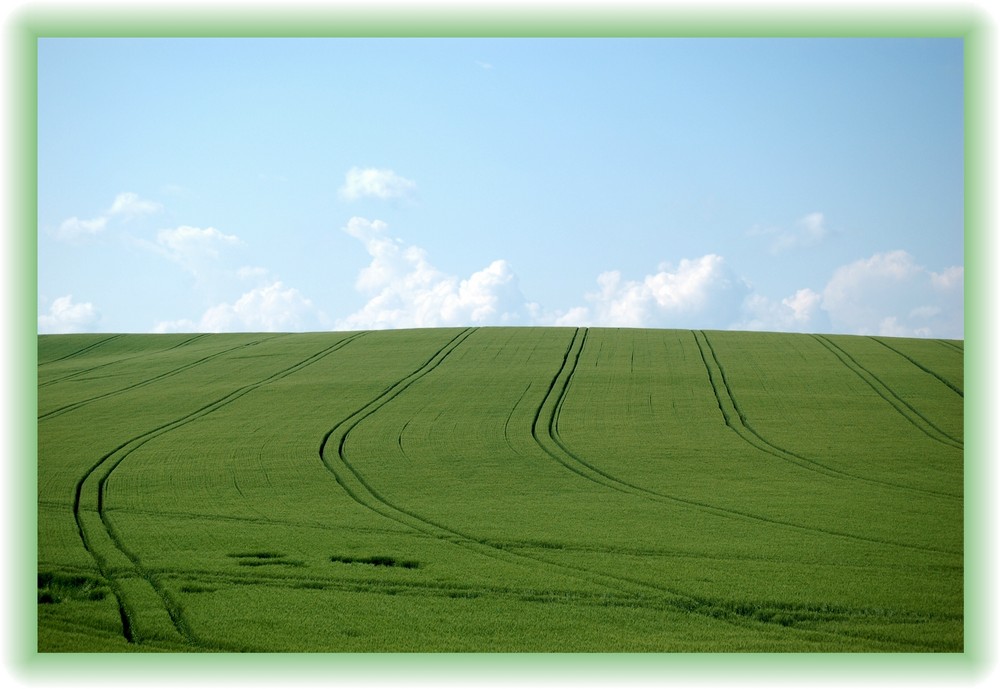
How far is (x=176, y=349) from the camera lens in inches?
1612

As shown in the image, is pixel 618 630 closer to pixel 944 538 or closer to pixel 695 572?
pixel 695 572

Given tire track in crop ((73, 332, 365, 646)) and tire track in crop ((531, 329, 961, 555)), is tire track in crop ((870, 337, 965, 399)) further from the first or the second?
tire track in crop ((73, 332, 365, 646))

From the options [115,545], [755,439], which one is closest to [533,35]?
[115,545]

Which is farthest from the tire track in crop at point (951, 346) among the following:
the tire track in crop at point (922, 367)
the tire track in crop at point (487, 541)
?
the tire track in crop at point (487, 541)

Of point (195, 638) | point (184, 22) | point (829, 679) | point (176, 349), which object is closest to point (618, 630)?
point (829, 679)

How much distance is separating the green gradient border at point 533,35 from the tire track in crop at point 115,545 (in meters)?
2.58

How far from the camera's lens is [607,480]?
56.1ft

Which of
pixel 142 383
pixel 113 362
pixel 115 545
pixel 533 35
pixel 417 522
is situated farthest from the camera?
pixel 113 362

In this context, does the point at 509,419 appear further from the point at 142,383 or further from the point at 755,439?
the point at 142,383

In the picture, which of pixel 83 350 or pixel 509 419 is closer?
pixel 509 419

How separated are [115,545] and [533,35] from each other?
9.61 metres

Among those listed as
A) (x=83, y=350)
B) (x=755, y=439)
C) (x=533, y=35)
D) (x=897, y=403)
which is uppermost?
(x=533, y=35)

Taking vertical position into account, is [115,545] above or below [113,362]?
below

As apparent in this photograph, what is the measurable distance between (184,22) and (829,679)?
7.26 meters
